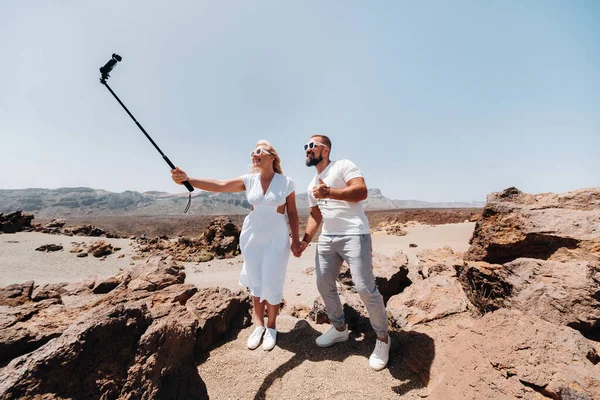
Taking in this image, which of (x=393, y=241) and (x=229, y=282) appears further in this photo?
(x=393, y=241)

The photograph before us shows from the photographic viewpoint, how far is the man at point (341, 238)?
281cm

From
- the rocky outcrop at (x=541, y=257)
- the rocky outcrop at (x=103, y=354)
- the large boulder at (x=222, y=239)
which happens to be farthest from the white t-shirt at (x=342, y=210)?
the large boulder at (x=222, y=239)

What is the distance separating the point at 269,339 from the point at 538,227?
4.00m

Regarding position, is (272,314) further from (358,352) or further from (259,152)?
(259,152)

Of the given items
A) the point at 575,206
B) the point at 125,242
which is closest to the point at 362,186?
the point at 575,206

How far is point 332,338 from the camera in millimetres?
3246

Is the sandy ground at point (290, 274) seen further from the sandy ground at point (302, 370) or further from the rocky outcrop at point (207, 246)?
the sandy ground at point (302, 370)

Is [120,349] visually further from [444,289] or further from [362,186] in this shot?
[444,289]

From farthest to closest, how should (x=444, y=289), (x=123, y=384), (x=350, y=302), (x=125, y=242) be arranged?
(x=125, y=242), (x=350, y=302), (x=444, y=289), (x=123, y=384)

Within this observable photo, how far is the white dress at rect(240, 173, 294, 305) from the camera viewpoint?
3.24 m

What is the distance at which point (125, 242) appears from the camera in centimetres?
1817

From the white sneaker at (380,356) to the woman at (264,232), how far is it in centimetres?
117

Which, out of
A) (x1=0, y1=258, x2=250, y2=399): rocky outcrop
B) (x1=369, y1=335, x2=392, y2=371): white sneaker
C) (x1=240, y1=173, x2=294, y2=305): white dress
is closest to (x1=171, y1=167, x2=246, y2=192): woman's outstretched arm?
(x1=240, y1=173, x2=294, y2=305): white dress

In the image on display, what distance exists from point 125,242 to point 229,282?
40.2 feet
